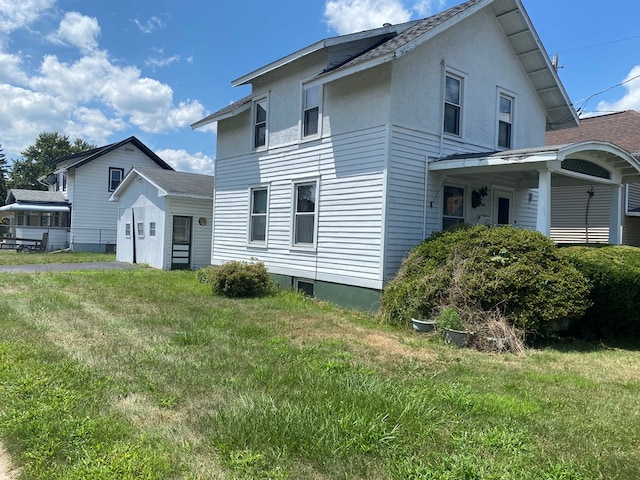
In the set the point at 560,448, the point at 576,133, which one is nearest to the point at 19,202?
the point at 576,133

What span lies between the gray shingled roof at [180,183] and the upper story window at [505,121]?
1040 cm

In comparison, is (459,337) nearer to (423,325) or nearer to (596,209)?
(423,325)

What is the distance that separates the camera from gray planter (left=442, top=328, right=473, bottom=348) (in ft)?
23.2

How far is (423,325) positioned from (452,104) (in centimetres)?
565

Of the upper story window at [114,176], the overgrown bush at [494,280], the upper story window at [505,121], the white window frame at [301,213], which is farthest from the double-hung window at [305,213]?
the upper story window at [114,176]

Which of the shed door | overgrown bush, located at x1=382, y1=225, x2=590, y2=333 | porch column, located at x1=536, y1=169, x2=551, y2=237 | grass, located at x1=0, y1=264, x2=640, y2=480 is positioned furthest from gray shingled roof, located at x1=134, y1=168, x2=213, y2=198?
porch column, located at x1=536, y1=169, x2=551, y2=237

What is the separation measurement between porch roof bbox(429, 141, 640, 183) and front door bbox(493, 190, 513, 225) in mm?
2345

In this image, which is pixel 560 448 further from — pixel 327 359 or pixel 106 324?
pixel 106 324

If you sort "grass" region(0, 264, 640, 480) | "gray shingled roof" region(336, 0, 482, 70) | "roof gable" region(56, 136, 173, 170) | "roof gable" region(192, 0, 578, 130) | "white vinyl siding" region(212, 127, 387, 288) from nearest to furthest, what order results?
"grass" region(0, 264, 640, 480) < "gray shingled roof" region(336, 0, 482, 70) < "roof gable" region(192, 0, 578, 130) < "white vinyl siding" region(212, 127, 387, 288) < "roof gable" region(56, 136, 173, 170)

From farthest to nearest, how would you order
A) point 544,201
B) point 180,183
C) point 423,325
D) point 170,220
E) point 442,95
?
point 180,183, point 170,220, point 442,95, point 544,201, point 423,325

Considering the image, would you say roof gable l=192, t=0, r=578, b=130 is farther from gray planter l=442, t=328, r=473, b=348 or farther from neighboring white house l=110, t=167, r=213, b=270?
gray planter l=442, t=328, r=473, b=348

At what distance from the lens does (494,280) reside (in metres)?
7.32

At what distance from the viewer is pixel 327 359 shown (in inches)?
226

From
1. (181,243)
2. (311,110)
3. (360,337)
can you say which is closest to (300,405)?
(360,337)
